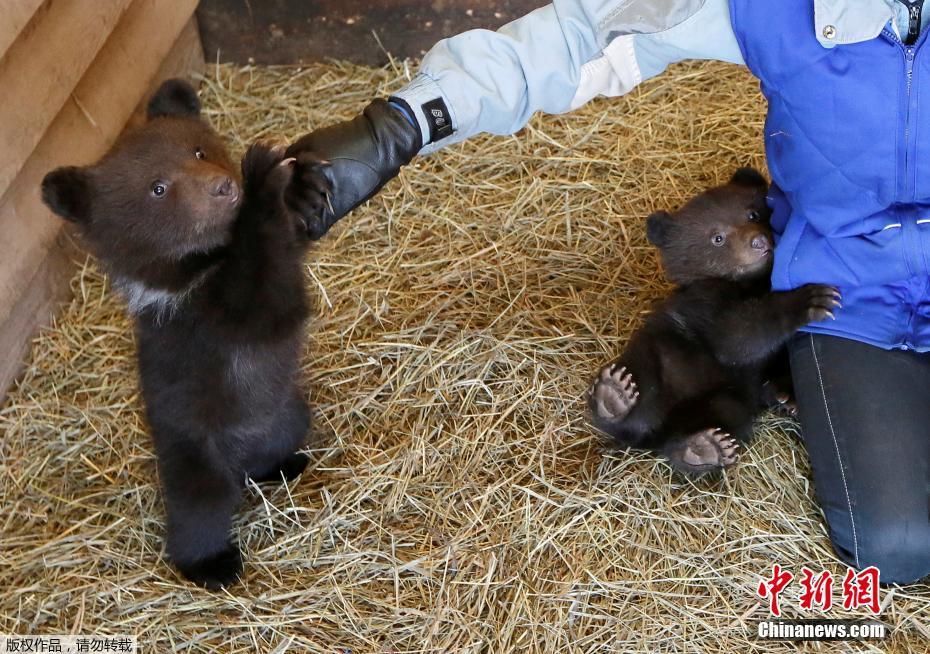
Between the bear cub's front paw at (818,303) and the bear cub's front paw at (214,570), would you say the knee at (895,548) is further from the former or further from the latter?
the bear cub's front paw at (214,570)

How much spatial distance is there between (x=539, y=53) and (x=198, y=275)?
5.27 ft

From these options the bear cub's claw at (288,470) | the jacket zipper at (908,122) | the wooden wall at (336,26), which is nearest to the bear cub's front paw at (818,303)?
the jacket zipper at (908,122)

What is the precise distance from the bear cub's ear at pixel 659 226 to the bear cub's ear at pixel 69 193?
2.34 meters

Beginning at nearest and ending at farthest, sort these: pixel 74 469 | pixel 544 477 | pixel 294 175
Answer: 1. pixel 294 175
2. pixel 544 477
3. pixel 74 469

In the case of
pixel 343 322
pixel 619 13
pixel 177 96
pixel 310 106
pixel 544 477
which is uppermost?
pixel 177 96

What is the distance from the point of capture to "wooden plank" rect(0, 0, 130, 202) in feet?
14.0

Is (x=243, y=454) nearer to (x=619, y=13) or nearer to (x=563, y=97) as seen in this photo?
(x=563, y=97)

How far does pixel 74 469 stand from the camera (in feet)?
14.0

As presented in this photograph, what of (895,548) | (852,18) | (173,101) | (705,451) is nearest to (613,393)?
(705,451)

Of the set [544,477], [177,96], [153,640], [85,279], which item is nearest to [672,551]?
[544,477]

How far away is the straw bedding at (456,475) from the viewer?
3.52m

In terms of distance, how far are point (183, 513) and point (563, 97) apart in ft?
7.49

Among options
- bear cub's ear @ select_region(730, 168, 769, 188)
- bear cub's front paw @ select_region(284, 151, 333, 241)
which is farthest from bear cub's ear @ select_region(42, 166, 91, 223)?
bear cub's ear @ select_region(730, 168, 769, 188)

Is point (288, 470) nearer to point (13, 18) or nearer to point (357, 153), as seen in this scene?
point (357, 153)
